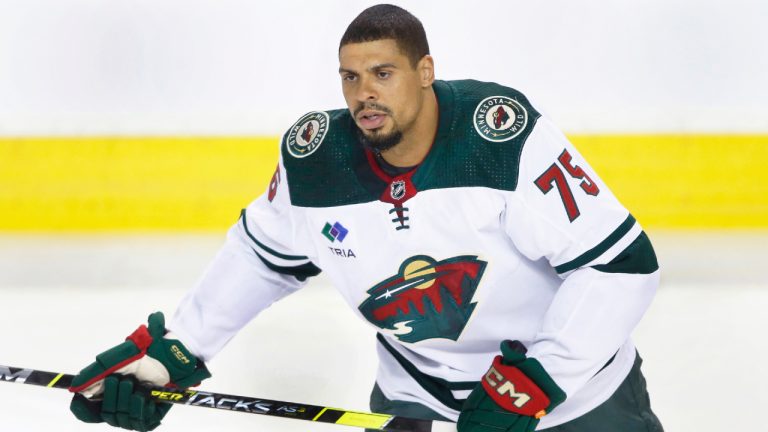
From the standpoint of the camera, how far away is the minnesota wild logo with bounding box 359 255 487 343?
1886 mm

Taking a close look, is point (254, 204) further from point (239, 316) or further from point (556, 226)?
point (556, 226)

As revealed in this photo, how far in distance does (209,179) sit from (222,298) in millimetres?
1649

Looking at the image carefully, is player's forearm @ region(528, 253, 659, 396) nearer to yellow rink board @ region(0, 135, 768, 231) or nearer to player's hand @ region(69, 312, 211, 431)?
player's hand @ region(69, 312, 211, 431)

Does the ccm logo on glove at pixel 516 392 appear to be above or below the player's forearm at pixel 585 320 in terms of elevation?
below

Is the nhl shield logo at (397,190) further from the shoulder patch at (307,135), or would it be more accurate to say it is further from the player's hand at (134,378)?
the player's hand at (134,378)

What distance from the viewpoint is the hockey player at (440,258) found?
5.85 feet

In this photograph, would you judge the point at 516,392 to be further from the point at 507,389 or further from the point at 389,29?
the point at 389,29

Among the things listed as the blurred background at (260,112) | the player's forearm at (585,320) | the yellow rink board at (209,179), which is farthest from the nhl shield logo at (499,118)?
the yellow rink board at (209,179)

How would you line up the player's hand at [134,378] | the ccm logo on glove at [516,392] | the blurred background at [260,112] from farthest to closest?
the blurred background at [260,112] → the player's hand at [134,378] → the ccm logo on glove at [516,392]

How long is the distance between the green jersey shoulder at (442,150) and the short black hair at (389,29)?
A: 11cm

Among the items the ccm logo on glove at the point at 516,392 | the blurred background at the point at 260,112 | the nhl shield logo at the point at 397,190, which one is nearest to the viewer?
the ccm logo on glove at the point at 516,392

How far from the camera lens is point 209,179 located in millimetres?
3715

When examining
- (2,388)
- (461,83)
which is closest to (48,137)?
(2,388)

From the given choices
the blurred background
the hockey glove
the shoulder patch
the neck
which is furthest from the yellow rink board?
the hockey glove
